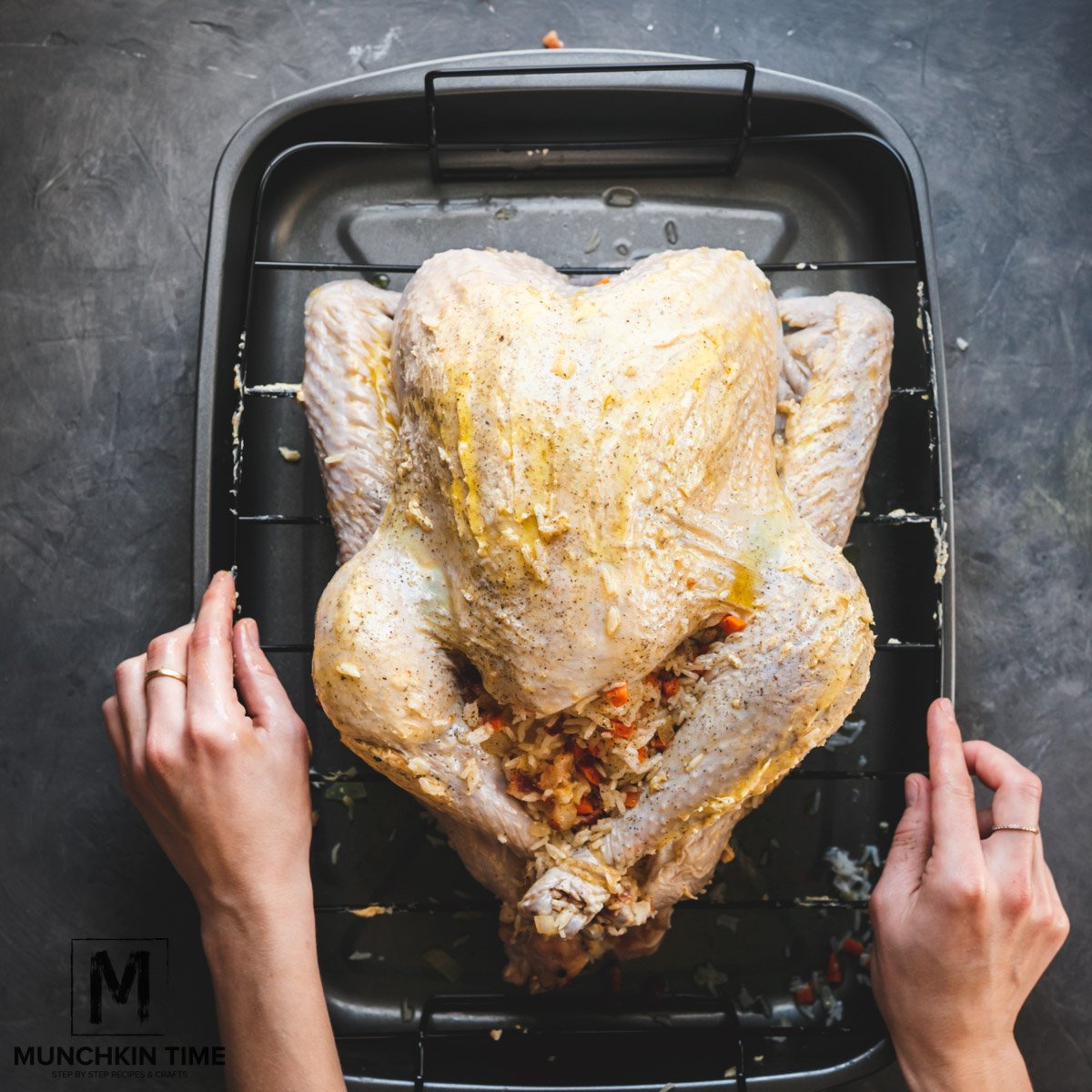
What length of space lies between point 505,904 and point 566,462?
2.54 feet

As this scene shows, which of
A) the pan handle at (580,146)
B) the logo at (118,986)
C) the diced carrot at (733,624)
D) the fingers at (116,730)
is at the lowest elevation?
the logo at (118,986)

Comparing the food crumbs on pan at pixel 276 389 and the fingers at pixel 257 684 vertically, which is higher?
the food crumbs on pan at pixel 276 389

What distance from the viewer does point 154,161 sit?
6.48ft

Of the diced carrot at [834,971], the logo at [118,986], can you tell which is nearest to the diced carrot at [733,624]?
the diced carrot at [834,971]

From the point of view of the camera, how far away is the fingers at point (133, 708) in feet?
5.14

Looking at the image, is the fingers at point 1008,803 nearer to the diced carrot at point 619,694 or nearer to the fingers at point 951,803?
the fingers at point 951,803

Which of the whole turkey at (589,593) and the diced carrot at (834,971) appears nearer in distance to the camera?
the whole turkey at (589,593)

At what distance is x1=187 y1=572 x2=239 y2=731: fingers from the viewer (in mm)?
1512

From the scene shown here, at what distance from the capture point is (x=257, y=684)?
158cm

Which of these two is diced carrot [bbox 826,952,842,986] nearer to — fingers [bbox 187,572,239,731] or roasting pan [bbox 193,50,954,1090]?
roasting pan [bbox 193,50,954,1090]

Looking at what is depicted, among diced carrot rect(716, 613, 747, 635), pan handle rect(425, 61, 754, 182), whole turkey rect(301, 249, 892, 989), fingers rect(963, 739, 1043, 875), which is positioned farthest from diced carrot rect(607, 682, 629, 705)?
pan handle rect(425, 61, 754, 182)

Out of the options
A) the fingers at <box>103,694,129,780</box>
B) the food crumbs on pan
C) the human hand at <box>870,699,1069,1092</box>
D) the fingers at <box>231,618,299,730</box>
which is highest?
the food crumbs on pan

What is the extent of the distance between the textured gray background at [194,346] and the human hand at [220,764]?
0.36m

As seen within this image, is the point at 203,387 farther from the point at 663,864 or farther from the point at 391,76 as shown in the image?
the point at 663,864
